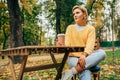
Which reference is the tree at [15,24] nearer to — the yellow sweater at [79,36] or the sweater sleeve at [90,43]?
the yellow sweater at [79,36]

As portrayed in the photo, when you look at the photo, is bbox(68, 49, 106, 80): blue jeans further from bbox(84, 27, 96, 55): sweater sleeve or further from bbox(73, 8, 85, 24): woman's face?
bbox(73, 8, 85, 24): woman's face

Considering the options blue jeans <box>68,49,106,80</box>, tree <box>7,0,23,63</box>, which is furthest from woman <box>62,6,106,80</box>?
tree <box>7,0,23,63</box>

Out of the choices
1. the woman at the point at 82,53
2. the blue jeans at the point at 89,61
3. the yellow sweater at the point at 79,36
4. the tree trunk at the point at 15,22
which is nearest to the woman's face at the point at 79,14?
the woman at the point at 82,53

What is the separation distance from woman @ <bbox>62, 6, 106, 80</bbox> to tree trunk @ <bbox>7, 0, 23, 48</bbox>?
15.2 meters

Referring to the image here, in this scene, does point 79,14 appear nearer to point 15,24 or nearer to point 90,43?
point 90,43

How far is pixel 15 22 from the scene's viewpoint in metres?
20.1

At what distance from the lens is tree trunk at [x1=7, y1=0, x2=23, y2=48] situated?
19812mm

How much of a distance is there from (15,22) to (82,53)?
52.1 feet

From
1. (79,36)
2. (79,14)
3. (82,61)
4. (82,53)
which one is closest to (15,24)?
(79,14)

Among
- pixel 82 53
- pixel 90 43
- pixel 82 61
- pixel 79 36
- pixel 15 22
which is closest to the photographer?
pixel 82 61

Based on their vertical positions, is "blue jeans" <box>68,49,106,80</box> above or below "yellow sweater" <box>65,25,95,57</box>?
below

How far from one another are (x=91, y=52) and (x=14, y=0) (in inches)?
618

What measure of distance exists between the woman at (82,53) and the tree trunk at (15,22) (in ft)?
49.8

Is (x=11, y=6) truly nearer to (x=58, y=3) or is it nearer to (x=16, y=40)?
(x=16, y=40)
